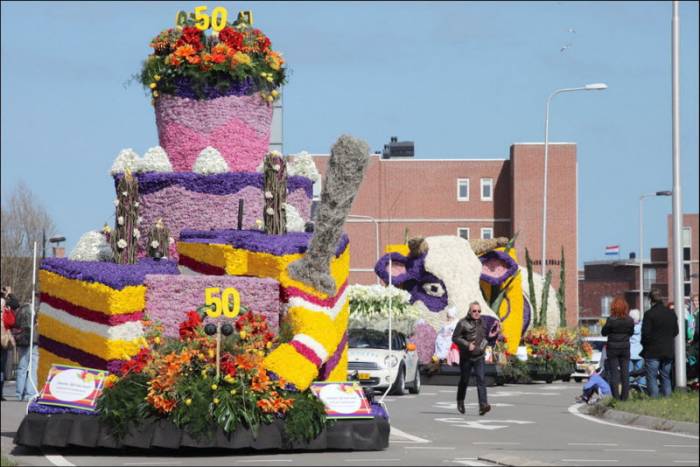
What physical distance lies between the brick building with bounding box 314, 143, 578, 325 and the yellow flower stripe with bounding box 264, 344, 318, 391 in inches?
3235

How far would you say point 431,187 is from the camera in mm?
107438

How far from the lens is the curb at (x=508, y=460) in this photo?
49.1 ft

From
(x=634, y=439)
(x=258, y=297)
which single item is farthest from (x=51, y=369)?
(x=634, y=439)

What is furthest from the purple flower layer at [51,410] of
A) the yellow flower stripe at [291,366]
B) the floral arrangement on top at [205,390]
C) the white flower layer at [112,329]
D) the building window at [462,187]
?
the building window at [462,187]

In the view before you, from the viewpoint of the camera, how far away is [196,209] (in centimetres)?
2666

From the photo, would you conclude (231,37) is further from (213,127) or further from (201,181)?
(201,181)

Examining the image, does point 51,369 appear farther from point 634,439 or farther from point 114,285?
point 634,439

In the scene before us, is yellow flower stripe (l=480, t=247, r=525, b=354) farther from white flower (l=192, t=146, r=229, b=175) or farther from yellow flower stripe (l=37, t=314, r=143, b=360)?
yellow flower stripe (l=37, t=314, r=143, b=360)

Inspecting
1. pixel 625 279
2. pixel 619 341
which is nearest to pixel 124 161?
pixel 619 341

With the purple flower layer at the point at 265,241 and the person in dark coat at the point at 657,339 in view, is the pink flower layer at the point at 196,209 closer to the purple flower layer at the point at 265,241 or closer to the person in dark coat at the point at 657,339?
the purple flower layer at the point at 265,241

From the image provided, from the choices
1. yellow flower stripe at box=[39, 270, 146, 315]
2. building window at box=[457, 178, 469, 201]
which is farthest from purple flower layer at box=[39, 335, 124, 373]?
building window at box=[457, 178, 469, 201]

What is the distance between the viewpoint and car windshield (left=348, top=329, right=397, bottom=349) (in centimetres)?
3266

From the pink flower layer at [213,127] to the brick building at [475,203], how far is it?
239ft

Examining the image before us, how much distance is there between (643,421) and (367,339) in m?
11.9
